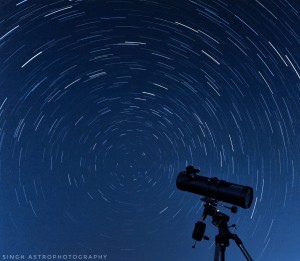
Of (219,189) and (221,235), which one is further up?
(219,189)

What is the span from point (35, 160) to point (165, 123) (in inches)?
54.3

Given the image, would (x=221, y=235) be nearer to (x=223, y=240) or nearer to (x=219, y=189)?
(x=223, y=240)

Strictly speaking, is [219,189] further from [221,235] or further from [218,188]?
[221,235]

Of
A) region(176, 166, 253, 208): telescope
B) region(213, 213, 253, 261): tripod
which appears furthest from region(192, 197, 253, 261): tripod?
region(176, 166, 253, 208): telescope

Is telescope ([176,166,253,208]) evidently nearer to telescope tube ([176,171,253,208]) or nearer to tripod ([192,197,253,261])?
telescope tube ([176,171,253,208])

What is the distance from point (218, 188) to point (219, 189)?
13mm

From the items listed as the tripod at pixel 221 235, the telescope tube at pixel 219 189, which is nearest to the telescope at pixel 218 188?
the telescope tube at pixel 219 189

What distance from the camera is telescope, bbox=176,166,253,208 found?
2.56m

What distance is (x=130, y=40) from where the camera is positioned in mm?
3715

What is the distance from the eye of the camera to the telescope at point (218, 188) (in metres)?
2.56

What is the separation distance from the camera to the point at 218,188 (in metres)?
2.67

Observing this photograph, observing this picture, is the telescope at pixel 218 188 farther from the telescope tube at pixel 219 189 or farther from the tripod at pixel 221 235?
the tripod at pixel 221 235

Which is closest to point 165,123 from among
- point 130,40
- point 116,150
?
point 116,150

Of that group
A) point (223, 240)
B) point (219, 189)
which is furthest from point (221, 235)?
point (219, 189)
